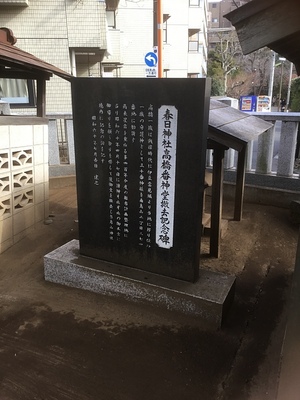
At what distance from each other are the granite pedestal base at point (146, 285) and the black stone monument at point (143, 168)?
0.12 meters

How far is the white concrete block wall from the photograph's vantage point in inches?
174

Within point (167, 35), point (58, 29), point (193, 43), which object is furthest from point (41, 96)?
point (193, 43)

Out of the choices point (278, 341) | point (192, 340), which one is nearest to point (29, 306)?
point (192, 340)

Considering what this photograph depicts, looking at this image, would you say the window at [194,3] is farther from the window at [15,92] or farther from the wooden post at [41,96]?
the wooden post at [41,96]

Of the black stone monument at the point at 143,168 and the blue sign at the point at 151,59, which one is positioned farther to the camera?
the blue sign at the point at 151,59

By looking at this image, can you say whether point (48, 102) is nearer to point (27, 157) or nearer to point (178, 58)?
point (27, 157)

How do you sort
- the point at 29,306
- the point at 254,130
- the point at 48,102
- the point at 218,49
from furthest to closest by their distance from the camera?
the point at 218,49 → the point at 48,102 → the point at 254,130 → the point at 29,306

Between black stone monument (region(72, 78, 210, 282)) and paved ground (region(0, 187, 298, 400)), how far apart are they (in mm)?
605

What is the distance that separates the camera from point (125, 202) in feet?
11.4

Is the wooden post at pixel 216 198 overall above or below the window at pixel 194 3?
below

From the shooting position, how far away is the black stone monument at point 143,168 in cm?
304

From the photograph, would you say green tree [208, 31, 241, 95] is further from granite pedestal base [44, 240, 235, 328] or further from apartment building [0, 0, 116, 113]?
granite pedestal base [44, 240, 235, 328]

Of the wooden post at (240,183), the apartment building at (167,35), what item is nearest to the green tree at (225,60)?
the apartment building at (167,35)

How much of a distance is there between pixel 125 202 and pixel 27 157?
2168 mm
